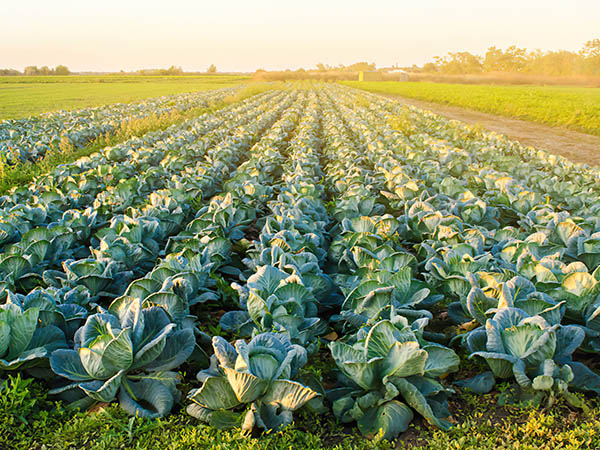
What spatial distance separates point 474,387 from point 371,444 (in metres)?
0.82

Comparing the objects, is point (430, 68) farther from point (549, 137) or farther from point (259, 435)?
point (259, 435)

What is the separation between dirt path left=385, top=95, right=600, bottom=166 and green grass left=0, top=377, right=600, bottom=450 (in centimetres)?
1060

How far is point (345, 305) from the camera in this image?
305cm

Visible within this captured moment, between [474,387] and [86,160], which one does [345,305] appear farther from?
[86,160]

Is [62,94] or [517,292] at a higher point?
[62,94]

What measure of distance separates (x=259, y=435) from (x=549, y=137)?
1603cm

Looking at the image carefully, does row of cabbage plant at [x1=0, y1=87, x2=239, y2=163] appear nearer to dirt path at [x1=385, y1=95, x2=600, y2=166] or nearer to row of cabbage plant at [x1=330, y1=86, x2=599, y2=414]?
row of cabbage plant at [x1=330, y1=86, x2=599, y2=414]

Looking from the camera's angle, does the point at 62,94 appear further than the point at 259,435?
Yes

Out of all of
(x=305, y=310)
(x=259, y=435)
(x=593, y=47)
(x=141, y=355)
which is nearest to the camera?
(x=259, y=435)

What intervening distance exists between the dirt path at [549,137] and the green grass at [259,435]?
10.6 m

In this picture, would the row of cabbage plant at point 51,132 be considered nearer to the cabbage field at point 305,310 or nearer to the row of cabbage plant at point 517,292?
the cabbage field at point 305,310

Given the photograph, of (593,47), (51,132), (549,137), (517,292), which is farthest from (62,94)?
(593,47)

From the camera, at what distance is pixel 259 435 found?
2164 millimetres

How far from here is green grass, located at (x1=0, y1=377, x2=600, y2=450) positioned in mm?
2107
